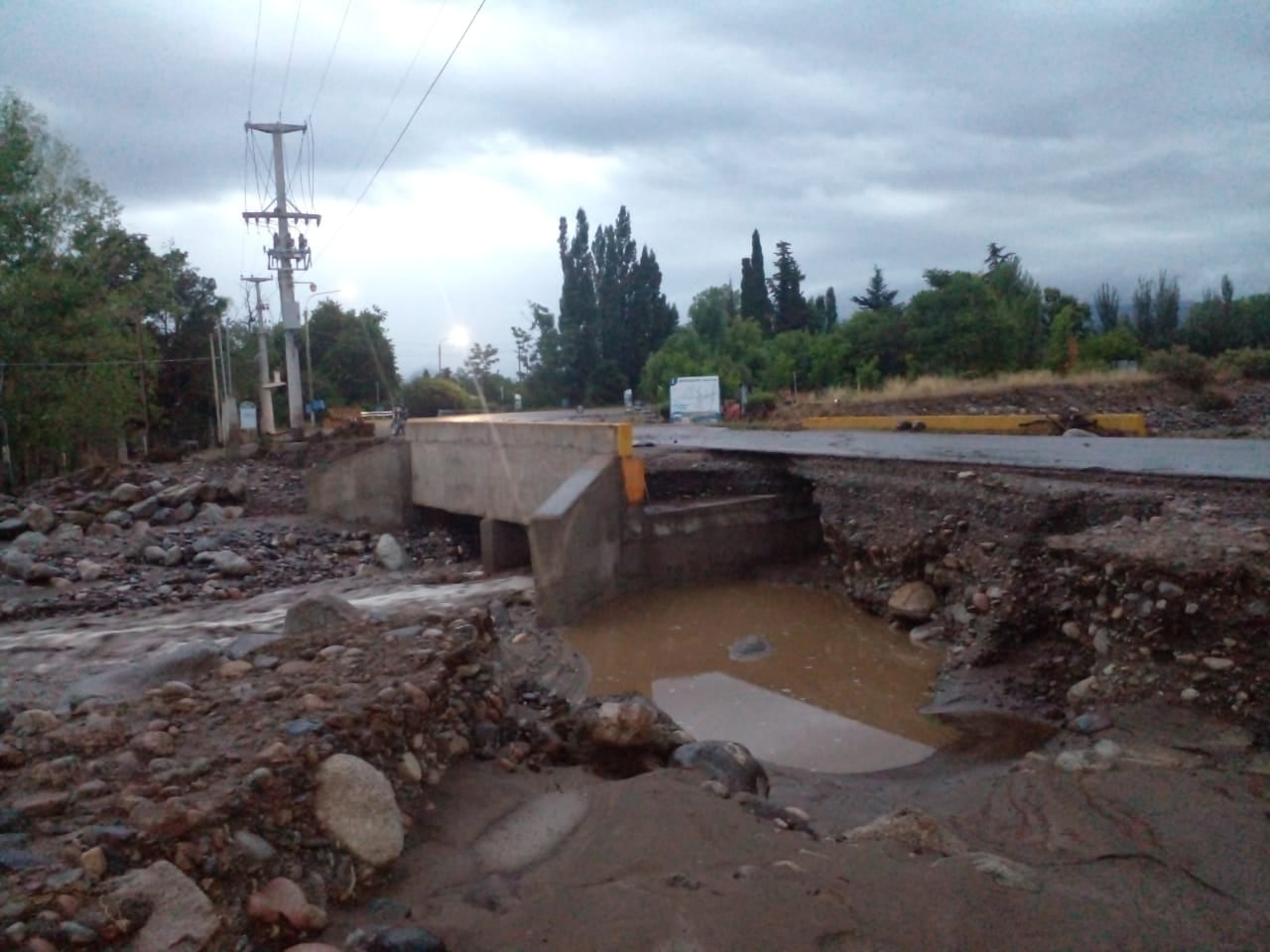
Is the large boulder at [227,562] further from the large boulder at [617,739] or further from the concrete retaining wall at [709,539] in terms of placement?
the large boulder at [617,739]

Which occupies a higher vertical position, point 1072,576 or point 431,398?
point 431,398

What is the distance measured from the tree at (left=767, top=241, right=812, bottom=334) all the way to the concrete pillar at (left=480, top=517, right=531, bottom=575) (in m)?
48.9

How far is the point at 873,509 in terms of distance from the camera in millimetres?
11961

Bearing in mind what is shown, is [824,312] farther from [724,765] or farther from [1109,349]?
[724,765]

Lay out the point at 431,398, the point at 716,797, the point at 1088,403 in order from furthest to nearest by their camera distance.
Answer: the point at 431,398 < the point at 1088,403 < the point at 716,797

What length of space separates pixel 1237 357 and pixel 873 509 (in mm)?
33223

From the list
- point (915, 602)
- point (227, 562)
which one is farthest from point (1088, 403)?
point (227, 562)

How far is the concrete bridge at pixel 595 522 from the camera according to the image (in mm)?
12703

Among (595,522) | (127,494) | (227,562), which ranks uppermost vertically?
(595,522)

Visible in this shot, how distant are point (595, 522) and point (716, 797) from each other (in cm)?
840

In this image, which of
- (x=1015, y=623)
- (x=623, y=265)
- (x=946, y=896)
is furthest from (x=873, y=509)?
(x=623, y=265)

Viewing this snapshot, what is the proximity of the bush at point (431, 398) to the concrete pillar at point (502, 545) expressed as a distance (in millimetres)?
32042

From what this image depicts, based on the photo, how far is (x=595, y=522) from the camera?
13195 millimetres

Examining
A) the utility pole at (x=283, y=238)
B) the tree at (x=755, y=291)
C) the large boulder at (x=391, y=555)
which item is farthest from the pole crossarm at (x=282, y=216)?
the tree at (x=755, y=291)
